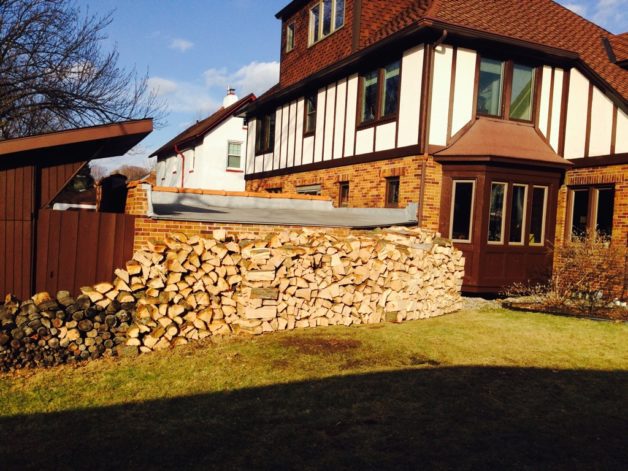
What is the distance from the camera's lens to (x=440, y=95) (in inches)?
472

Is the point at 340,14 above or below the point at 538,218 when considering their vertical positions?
above

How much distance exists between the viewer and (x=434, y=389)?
572 cm

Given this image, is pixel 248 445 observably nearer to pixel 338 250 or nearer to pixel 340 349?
pixel 340 349

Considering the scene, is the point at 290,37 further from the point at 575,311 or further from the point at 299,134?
the point at 575,311

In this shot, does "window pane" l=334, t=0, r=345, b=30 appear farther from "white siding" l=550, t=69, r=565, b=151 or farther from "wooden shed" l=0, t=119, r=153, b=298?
"wooden shed" l=0, t=119, r=153, b=298

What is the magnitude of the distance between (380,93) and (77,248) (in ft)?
29.2

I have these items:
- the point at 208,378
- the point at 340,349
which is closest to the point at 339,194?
the point at 340,349

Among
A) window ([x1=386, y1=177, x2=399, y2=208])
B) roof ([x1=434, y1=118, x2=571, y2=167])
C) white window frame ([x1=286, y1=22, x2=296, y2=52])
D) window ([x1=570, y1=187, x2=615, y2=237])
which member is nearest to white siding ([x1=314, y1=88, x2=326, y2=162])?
window ([x1=386, y1=177, x2=399, y2=208])

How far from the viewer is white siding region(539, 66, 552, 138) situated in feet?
42.5

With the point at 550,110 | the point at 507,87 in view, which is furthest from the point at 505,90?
the point at 550,110

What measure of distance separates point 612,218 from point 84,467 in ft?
39.9

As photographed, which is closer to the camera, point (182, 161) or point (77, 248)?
point (77, 248)

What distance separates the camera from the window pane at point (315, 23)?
57.0ft

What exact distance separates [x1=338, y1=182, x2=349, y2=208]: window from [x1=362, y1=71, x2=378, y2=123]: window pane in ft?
6.43
